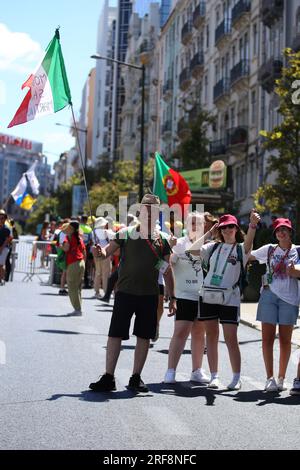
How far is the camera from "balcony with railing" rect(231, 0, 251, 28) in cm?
4625

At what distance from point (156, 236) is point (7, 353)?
2.99m

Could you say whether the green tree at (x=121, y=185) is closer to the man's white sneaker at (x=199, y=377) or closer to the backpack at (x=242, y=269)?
the man's white sneaker at (x=199, y=377)

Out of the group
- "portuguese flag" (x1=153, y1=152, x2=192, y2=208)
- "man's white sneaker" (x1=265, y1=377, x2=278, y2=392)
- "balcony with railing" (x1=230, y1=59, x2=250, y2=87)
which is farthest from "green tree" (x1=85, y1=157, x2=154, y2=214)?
"man's white sneaker" (x1=265, y1=377, x2=278, y2=392)

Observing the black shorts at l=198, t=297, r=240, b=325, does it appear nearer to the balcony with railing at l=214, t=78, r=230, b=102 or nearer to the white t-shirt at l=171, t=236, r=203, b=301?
the white t-shirt at l=171, t=236, r=203, b=301

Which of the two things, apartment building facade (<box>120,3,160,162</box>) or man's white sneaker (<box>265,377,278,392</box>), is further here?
apartment building facade (<box>120,3,160,162</box>)

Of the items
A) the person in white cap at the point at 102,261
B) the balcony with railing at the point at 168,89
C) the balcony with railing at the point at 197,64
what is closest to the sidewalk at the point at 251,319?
the person in white cap at the point at 102,261

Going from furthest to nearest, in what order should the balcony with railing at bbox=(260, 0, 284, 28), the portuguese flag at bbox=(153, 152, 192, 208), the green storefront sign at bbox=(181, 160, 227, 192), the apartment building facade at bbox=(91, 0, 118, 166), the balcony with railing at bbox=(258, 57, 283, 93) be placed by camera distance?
the apartment building facade at bbox=(91, 0, 118, 166), the balcony with railing at bbox=(260, 0, 284, 28), the green storefront sign at bbox=(181, 160, 227, 192), the balcony with railing at bbox=(258, 57, 283, 93), the portuguese flag at bbox=(153, 152, 192, 208)

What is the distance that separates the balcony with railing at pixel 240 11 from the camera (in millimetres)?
46250

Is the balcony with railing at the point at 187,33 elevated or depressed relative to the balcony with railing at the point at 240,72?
elevated

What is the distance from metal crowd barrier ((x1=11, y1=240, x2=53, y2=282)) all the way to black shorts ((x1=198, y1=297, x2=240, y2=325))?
2209cm

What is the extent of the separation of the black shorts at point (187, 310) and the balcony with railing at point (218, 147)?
3994 centimetres

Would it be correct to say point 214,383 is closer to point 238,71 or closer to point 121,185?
point 238,71
